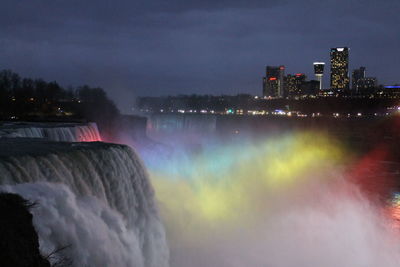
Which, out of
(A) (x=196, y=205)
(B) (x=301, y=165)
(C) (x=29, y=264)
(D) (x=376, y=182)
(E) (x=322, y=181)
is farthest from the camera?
(B) (x=301, y=165)

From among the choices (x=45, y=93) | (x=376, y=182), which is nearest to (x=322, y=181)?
(x=376, y=182)

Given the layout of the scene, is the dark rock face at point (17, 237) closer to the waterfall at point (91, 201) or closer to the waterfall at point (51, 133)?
the waterfall at point (91, 201)

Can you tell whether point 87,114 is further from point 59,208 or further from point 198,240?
point 59,208

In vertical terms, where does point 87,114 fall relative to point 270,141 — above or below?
above

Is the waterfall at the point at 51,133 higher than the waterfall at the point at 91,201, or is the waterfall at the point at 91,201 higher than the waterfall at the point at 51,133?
the waterfall at the point at 51,133

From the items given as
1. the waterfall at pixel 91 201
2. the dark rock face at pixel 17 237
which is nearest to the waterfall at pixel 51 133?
the waterfall at pixel 91 201

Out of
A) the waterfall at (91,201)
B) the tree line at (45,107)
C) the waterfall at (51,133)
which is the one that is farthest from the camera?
the tree line at (45,107)

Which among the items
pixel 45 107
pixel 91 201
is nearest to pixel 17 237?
pixel 91 201

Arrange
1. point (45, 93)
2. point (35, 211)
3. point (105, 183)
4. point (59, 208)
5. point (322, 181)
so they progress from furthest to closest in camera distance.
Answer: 1. point (45, 93)
2. point (322, 181)
3. point (105, 183)
4. point (59, 208)
5. point (35, 211)
